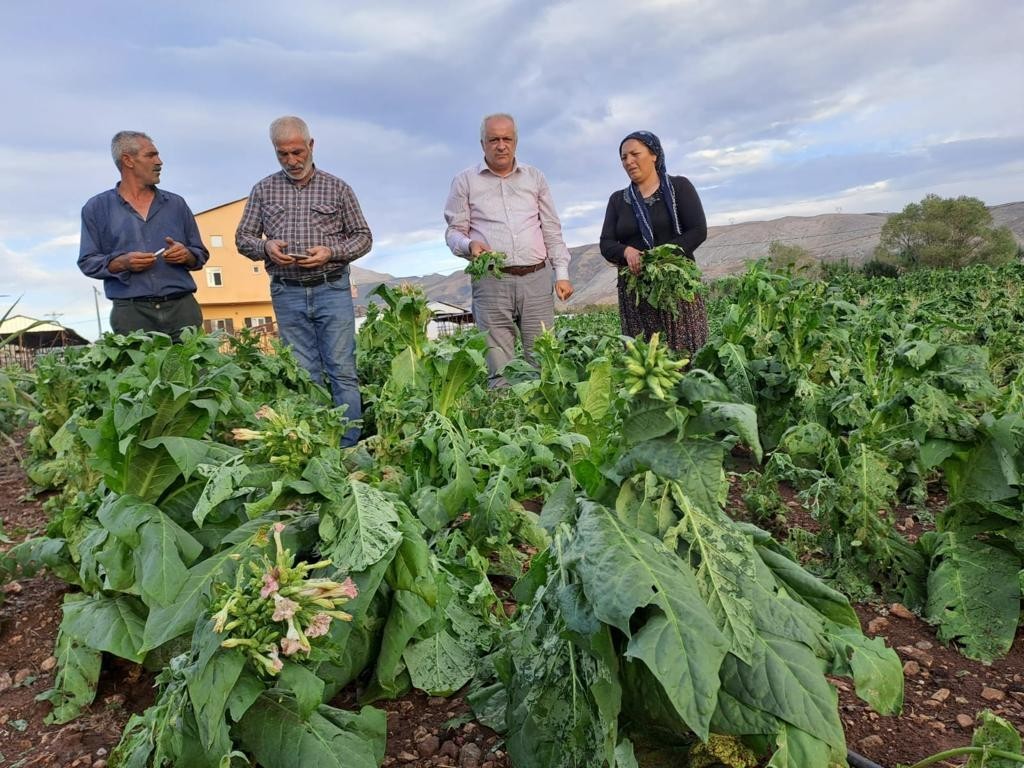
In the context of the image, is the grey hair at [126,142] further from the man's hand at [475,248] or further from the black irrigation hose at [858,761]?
the black irrigation hose at [858,761]

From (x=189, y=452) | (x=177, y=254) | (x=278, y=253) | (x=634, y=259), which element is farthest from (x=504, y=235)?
(x=189, y=452)

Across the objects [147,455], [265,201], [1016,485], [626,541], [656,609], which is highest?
[265,201]

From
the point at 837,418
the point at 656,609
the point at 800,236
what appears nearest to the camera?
the point at 656,609

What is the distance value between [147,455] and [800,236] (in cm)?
8073

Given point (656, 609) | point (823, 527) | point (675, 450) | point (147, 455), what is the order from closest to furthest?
point (656, 609)
point (675, 450)
point (147, 455)
point (823, 527)

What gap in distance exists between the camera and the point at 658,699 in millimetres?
1507

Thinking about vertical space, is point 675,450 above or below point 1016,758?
above

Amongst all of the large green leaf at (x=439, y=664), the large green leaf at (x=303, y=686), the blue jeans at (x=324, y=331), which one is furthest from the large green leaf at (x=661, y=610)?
the blue jeans at (x=324, y=331)

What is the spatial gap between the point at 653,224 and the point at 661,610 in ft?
14.6

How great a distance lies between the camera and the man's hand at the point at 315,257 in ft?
17.0

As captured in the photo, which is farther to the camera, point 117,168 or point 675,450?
point 117,168

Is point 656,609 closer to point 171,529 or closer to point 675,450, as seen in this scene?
point 675,450

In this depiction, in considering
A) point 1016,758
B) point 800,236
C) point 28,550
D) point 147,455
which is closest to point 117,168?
point 28,550

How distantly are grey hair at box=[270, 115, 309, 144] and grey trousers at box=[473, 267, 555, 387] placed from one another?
170cm
